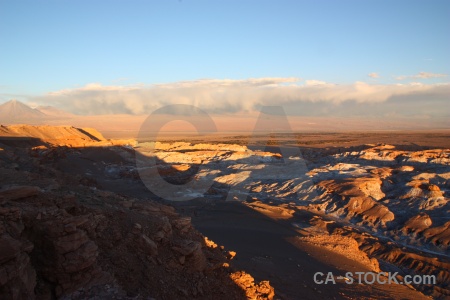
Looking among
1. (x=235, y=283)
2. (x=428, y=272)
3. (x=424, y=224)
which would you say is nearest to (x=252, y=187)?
(x=424, y=224)

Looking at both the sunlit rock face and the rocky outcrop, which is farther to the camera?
the sunlit rock face

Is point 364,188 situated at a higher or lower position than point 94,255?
lower

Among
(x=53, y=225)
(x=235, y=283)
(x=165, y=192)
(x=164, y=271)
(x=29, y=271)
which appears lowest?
(x=165, y=192)

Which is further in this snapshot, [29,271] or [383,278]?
[383,278]

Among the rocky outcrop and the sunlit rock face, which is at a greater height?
the rocky outcrop

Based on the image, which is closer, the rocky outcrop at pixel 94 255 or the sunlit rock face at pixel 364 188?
the rocky outcrop at pixel 94 255

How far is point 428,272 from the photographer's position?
11.7m

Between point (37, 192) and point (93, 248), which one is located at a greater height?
point (37, 192)

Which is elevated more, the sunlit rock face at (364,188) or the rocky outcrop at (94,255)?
the rocky outcrop at (94,255)

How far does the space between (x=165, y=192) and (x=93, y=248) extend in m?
17.4

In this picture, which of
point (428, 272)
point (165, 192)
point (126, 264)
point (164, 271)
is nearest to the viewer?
point (126, 264)

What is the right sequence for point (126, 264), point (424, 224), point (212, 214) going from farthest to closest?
point (212, 214) < point (424, 224) < point (126, 264)

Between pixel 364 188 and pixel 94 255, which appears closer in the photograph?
pixel 94 255

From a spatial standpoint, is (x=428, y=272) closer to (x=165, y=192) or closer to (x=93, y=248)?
(x=93, y=248)
